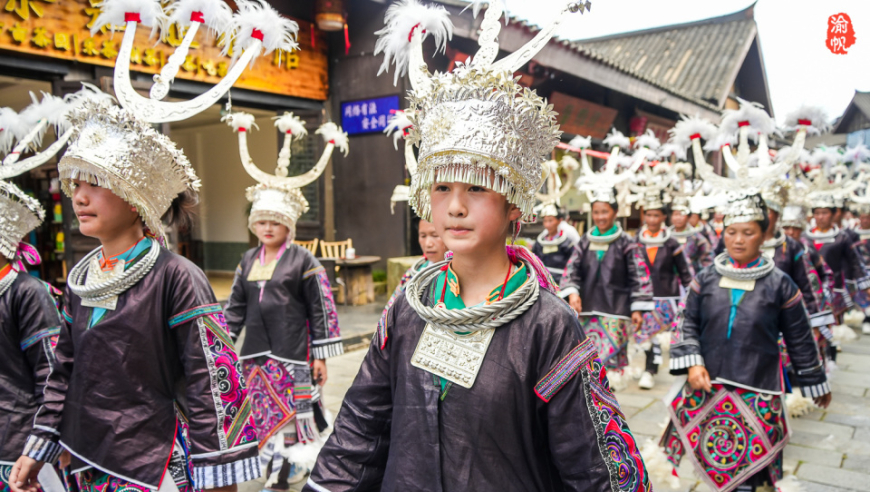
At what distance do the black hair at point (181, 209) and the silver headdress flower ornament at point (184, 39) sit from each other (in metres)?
0.37

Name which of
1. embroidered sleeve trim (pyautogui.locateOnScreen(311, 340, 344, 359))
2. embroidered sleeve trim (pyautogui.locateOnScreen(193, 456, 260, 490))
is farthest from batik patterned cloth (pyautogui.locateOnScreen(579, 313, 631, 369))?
embroidered sleeve trim (pyautogui.locateOnScreen(193, 456, 260, 490))

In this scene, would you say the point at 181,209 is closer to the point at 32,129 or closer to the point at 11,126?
the point at 32,129

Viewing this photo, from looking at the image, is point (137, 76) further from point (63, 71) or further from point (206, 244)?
point (206, 244)

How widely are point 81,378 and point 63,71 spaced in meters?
5.89

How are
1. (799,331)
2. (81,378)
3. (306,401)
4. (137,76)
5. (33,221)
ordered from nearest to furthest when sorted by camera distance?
(81,378) < (33,221) < (799,331) < (306,401) < (137,76)

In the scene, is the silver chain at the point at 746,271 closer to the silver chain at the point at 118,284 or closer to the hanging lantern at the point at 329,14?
the silver chain at the point at 118,284

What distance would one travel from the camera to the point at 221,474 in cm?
242

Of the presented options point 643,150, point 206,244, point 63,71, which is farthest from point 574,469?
point 206,244

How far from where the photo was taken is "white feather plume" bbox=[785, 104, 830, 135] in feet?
15.7

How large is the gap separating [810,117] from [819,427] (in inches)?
109

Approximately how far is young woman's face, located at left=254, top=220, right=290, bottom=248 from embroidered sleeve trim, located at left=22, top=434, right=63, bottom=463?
235 centimetres

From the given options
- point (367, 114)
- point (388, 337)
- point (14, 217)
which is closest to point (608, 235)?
point (388, 337)

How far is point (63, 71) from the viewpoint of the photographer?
707cm

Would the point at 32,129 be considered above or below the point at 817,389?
above
